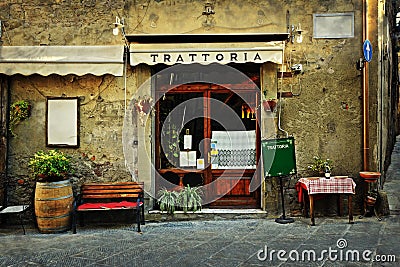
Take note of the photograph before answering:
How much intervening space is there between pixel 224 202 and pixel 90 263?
2.93 m

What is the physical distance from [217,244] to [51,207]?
257cm

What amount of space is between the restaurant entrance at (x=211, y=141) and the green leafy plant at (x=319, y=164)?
3.05 feet

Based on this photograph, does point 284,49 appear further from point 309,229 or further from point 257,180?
point 309,229

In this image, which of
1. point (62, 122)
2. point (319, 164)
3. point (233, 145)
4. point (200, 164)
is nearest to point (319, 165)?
point (319, 164)

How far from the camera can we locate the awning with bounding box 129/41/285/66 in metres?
6.52

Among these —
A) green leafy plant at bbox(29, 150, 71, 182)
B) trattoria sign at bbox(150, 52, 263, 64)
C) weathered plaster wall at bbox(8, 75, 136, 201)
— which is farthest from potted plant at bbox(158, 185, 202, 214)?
trattoria sign at bbox(150, 52, 263, 64)

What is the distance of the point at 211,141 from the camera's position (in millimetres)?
7297

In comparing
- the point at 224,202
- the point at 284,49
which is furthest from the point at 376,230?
the point at 284,49

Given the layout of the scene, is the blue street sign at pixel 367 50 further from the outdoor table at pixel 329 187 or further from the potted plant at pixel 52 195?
the potted plant at pixel 52 195

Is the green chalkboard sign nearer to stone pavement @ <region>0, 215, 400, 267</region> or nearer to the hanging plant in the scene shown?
stone pavement @ <region>0, 215, 400, 267</region>

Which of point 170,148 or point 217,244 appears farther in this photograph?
point 170,148

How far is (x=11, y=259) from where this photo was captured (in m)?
5.03

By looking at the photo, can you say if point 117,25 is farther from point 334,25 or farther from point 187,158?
point 334,25

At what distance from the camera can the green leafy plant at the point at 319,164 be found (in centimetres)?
668
